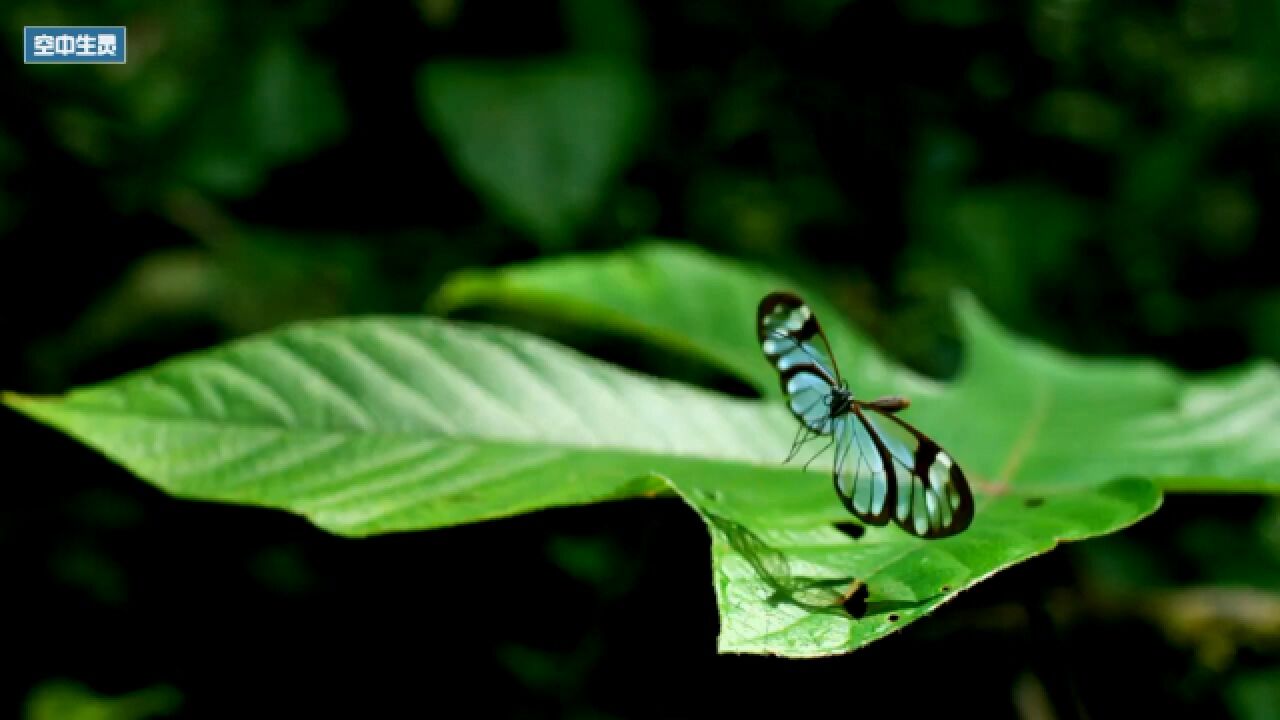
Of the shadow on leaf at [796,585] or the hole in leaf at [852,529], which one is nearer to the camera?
the shadow on leaf at [796,585]

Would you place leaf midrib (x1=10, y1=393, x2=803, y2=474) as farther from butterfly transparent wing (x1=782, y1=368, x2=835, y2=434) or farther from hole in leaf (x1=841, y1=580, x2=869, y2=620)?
hole in leaf (x1=841, y1=580, x2=869, y2=620)

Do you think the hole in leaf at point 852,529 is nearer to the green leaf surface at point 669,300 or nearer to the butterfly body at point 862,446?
the butterfly body at point 862,446

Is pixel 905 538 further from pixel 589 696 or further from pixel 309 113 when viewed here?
pixel 309 113

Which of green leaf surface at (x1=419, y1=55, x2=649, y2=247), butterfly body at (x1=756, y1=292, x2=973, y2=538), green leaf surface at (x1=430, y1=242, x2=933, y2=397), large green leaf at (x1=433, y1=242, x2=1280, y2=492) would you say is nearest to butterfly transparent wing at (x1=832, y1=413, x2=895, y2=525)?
butterfly body at (x1=756, y1=292, x2=973, y2=538)

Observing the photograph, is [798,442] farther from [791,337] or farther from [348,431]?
[348,431]

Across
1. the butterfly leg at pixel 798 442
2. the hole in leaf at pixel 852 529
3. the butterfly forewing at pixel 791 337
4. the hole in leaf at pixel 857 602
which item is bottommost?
the hole in leaf at pixel 857 602

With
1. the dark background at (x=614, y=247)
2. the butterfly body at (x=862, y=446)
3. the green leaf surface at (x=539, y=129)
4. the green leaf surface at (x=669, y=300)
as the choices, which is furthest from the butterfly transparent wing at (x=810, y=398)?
the green leaf surface at (x=539, y=129)

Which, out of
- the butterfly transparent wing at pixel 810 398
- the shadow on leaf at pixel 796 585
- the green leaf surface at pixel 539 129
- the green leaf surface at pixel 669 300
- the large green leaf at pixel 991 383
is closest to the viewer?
the shadow on leaf at pixel 796 585
